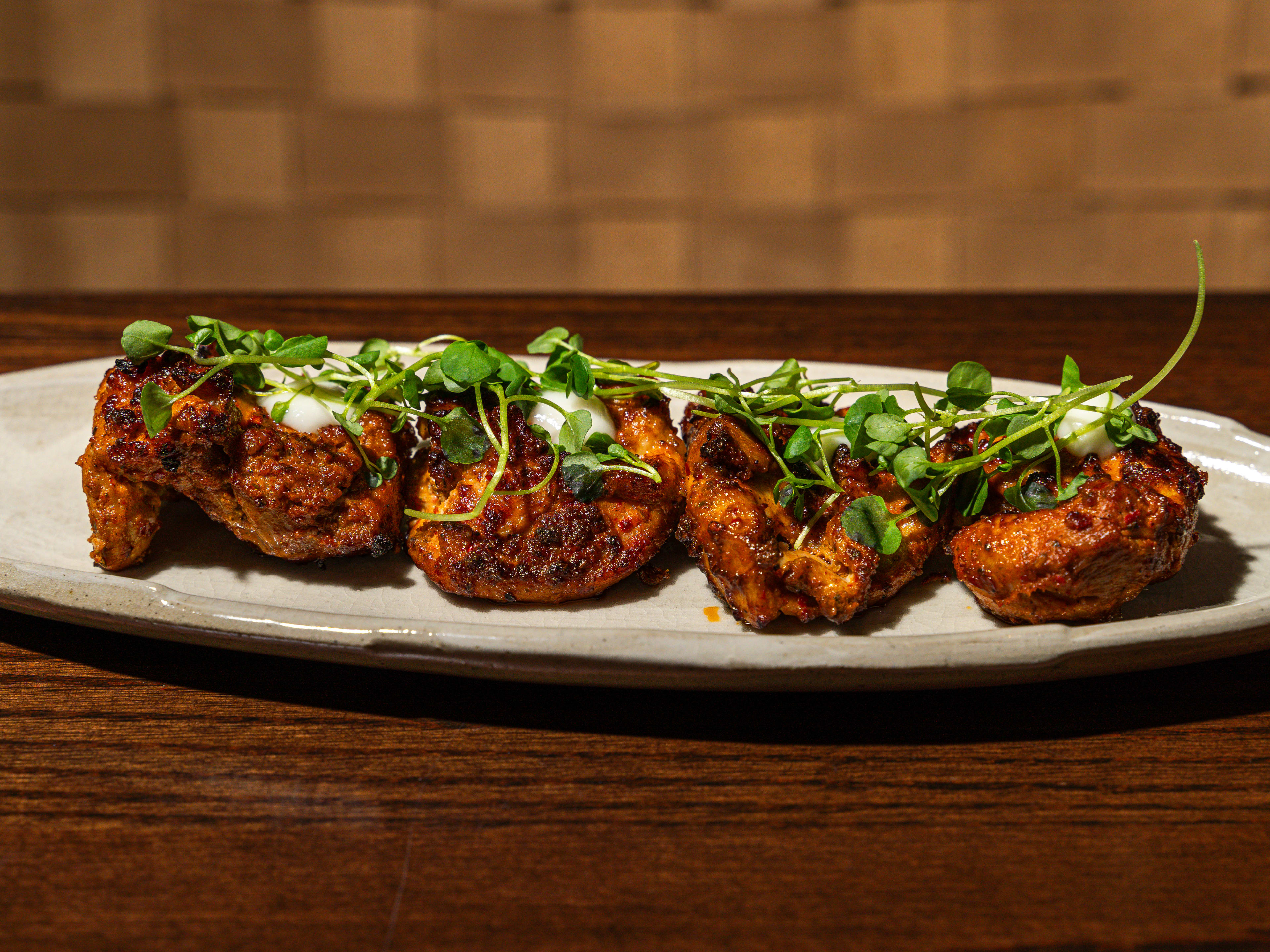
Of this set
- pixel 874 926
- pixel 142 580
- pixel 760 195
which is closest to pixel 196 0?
pixel 760 195

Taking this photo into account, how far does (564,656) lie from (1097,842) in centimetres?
92

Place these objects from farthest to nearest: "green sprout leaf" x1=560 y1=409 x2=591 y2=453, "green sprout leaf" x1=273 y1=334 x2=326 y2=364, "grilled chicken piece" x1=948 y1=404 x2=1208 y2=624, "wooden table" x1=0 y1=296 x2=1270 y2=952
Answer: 1. "green sprout leaf" x1=273 y1=334 x2=326 y2=364
2. "green sprout leaf" x1=560 y1=409 x2=591 y2=453
3. "grilled chicken piece" x1=948 y1=404 x2=1208 y2=624
4. "wooden table" x1=0 y1=296 x2=1270 y2=952

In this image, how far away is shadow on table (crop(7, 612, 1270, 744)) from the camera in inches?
75.7

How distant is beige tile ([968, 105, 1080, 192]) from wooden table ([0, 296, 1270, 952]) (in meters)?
6.05

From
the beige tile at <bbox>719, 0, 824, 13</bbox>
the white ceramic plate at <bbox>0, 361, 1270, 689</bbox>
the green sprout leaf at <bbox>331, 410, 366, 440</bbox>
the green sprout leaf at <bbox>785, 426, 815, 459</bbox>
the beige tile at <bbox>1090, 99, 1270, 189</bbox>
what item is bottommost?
the white ceramic plate at <bbox>0, 361, 1270, 689</bbox>

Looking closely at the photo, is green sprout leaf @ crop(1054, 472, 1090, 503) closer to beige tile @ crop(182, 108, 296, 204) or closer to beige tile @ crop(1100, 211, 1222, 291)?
beige tile @ crop(1100, 211, 1222, 291)

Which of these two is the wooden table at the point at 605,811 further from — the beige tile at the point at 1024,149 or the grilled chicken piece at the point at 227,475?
the beige tile at the point at 1024,149

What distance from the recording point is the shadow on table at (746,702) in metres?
1.92

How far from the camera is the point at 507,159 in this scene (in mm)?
7465

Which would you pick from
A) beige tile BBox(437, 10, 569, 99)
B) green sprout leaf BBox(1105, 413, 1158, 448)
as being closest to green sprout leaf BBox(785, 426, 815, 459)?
green sprout leaf BBox(1105, 413, 1158, 448)

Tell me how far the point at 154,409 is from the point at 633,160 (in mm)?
5823

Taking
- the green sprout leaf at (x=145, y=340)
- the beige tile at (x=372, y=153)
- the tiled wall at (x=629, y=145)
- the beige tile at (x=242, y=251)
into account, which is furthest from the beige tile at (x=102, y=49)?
the green sprout leaf at (x=145, y=340)

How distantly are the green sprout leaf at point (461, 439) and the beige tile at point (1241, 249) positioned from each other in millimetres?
6729

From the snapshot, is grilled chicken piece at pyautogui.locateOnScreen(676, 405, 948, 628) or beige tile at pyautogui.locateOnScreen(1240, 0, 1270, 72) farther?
beige tile at pyautogui.locateOnScreen(1240, 0, 1270, 72)
